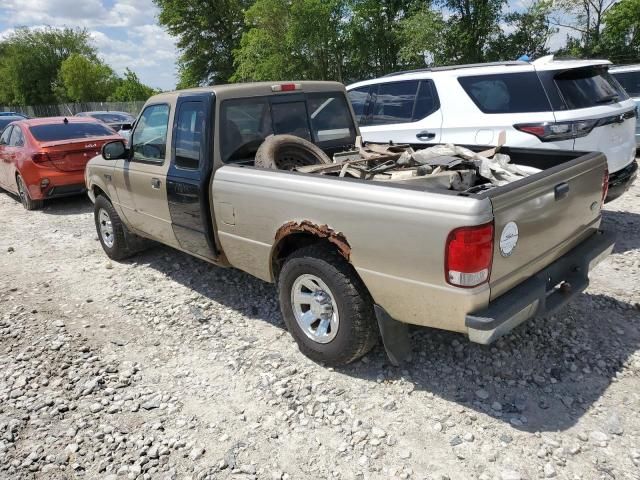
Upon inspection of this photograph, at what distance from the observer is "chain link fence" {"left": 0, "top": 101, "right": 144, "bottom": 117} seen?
1496 inches

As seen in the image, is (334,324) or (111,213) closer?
(334,324)

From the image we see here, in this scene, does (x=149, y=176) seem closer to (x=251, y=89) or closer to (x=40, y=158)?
(x=251, y=89)

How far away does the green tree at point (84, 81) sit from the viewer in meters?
48.7

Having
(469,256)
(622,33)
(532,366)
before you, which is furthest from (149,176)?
(622,33)

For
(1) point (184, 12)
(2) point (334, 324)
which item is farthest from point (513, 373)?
(1) point (184, 12)

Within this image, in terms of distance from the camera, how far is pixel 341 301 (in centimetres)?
326

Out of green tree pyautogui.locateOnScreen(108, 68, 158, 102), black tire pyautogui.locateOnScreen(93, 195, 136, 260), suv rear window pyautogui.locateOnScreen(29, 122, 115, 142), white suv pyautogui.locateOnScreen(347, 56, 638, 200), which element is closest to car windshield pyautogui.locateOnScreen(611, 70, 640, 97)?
white suv pyautogui.locateOnScreen(347, 56, 638, 200)

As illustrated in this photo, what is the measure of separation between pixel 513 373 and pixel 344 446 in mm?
1300

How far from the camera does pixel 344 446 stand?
2.88 m

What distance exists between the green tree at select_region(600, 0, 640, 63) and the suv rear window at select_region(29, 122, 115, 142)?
684 inches

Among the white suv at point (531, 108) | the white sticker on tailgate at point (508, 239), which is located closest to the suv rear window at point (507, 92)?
the white suv at point (531, 108)

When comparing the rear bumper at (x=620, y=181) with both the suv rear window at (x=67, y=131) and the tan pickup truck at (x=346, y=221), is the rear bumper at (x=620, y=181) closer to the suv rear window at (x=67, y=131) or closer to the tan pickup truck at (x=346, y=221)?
the tan pickup truck at (x=346, y=221)

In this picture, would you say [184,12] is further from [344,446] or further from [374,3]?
[344,446]

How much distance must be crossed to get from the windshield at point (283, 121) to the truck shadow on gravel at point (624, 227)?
292cm
